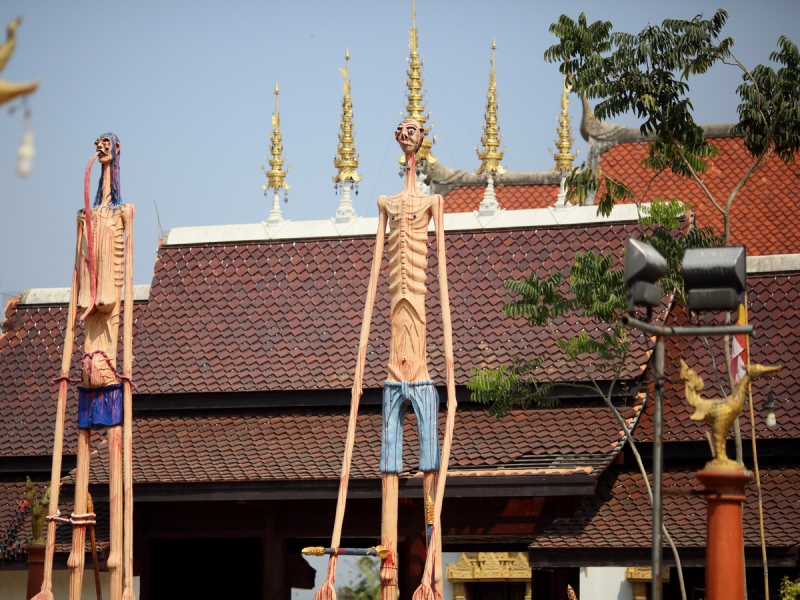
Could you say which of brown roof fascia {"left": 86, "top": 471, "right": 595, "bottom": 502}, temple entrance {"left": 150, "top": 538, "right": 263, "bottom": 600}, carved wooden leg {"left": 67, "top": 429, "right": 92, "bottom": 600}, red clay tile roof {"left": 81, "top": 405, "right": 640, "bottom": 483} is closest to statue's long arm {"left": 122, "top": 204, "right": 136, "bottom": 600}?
carved wooden leg {"left": 67, "top": 429, "right": 92, "bottom": 600}

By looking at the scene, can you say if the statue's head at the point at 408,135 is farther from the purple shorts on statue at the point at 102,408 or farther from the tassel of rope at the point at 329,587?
the tassel of rope at the point at 329,587

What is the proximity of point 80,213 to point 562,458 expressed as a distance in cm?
502

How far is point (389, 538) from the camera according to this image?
873 centimetres

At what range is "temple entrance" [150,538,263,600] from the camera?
14.9 m

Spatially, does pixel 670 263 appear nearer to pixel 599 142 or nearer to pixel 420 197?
pixel 420 197

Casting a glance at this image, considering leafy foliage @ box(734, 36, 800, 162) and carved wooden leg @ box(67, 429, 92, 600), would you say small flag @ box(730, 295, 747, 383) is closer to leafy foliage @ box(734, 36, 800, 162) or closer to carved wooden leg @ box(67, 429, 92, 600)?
leafy foliage @ box(734, 36, 800, 162)

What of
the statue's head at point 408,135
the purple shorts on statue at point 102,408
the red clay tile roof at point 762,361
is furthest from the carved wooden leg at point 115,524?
the red clay tile roof at point 762,361

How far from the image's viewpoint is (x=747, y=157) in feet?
66.4

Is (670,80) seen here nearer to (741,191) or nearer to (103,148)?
(103,148)

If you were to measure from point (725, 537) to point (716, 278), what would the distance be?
1.29 meters

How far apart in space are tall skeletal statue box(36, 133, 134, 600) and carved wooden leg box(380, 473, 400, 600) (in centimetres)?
179

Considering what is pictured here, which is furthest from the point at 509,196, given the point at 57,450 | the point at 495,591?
the point at 57,450

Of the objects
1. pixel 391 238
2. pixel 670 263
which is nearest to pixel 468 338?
pixel 670 263

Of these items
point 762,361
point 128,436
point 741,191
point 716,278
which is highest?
point 741,191
